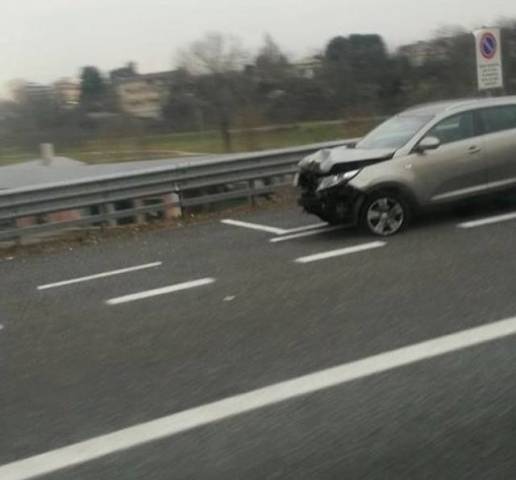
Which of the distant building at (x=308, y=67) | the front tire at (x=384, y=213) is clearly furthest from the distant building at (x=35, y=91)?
the front tire at (x=384, y=213)

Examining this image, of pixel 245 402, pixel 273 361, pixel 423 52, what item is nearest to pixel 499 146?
pixel 273 361

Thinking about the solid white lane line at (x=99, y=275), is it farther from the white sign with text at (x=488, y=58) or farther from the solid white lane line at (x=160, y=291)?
the white sign with text at (x=488, y=58)

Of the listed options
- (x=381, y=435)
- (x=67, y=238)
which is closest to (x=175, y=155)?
(x=67, y=238)

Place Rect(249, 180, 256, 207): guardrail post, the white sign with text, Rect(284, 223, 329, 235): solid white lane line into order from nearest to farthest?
Rect(284, 223, 329, 235): solid white lane line
Rect(249, 180, 256, 207): guardrail post
the white sign with text

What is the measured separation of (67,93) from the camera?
92.1 ft

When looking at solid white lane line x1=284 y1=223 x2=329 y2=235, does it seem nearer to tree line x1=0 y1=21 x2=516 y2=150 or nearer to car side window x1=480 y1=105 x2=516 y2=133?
car side window x1=480 y1=105 x2=516 y2=133

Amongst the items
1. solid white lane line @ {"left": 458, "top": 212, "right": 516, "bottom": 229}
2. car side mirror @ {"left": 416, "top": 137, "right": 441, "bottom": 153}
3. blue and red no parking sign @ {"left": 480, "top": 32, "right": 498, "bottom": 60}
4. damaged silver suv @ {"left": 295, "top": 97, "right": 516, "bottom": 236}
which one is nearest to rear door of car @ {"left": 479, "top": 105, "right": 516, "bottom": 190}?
damaged silver suv @ {"left": 295, "top": 97, "right": 516, "bottom": 236}

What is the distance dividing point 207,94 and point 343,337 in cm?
3054

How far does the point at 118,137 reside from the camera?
30.4 metres

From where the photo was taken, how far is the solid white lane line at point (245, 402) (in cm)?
398

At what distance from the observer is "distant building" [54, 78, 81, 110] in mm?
27781

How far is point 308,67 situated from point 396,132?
2103 centimetres

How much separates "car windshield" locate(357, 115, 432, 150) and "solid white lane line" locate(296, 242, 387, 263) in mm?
1440

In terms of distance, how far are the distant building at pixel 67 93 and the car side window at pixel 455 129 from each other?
2069 cm
